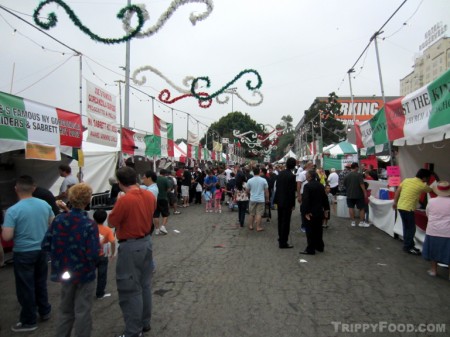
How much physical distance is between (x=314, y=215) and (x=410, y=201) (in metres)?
1.89

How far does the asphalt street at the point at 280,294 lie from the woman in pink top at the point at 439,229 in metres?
0.39

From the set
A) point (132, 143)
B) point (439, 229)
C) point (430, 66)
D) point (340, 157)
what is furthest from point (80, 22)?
point (430, 66)

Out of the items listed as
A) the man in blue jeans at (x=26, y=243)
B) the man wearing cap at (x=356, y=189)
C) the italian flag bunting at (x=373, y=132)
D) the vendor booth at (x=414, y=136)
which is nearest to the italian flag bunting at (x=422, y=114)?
the vendor booth at (x=414, y=136)

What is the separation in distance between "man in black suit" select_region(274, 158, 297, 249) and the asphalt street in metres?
0.32

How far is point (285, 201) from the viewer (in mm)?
7711

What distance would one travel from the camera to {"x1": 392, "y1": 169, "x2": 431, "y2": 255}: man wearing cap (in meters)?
6.76

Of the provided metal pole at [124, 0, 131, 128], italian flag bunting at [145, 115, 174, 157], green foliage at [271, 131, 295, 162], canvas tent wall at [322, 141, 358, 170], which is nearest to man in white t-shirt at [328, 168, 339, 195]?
canvas tent wall at [322, 141, 358, 170]

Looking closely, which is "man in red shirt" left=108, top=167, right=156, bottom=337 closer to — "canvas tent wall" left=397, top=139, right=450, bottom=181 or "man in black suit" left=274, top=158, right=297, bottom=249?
"man in black suit" left=274, top=158, right=297, bottom=249

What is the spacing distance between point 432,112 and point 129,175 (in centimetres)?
572

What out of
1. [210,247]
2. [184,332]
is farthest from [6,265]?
[184,332]

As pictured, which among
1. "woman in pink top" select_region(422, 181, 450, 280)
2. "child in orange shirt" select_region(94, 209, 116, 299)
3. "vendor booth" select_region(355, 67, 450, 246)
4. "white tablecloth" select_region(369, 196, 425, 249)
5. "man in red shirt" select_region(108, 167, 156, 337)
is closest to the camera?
"man in red shirt" select_region(108, 167, 156, 337)

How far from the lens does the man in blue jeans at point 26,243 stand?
388 centimetres

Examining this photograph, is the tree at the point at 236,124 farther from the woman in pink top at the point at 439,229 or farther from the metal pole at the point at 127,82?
the woman in pink top at the point at 439,229

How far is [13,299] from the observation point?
4871mm
